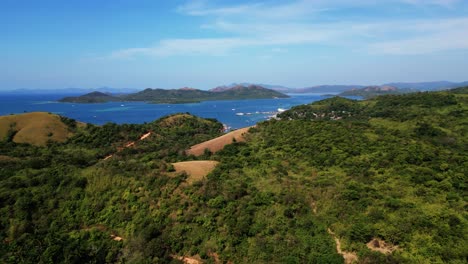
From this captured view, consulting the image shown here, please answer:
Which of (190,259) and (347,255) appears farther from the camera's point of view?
(190,259)

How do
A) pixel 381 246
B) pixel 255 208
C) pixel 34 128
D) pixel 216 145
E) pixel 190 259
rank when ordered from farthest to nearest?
pixel 34 128, pixel 216 145, pixel 255 208, pixel 190 259, pixel 381 246

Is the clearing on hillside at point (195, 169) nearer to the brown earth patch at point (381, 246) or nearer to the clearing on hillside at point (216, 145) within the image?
the clearing on hillside at point (216, 145)

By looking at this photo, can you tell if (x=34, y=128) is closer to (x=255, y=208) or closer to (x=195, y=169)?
(x=195, y=169)

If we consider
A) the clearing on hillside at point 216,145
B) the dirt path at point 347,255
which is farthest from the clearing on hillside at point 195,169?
the dirt path at point 347,255

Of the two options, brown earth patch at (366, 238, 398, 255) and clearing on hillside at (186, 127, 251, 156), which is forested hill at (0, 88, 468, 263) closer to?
brown earth patch at (366, 238, 398, 255)

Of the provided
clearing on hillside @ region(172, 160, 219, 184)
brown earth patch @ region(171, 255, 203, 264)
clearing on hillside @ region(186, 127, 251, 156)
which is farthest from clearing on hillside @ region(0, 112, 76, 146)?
brown earth patch @ region(171, 255, 203, 264)

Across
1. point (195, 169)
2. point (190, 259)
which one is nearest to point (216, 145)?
point (195, 169)

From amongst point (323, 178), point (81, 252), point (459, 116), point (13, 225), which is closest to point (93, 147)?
point (13, 225)
